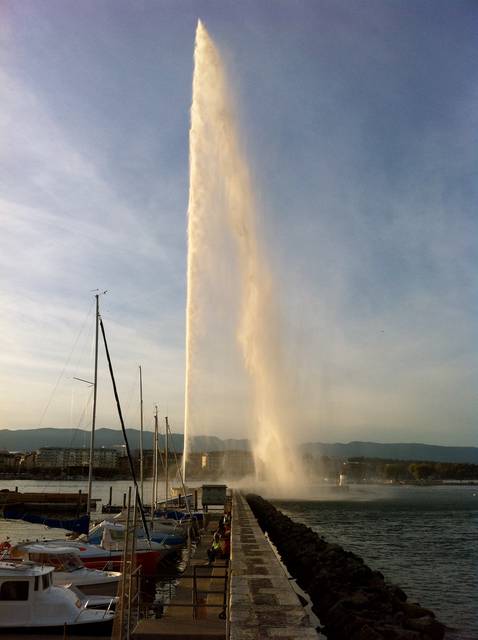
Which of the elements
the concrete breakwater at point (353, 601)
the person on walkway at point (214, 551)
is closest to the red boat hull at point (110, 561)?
the person on walkway at point (214, 551)

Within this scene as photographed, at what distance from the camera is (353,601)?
17516 mm

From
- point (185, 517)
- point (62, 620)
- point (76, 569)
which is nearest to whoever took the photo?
point (62, 620)

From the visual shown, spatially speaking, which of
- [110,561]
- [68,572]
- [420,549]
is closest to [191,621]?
[68,572]

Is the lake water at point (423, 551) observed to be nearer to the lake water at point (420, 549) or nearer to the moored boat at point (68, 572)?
the lake water at point (420, 549)

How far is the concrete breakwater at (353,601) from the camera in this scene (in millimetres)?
15032

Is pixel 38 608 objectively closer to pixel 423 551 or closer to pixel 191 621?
pixel 191 621

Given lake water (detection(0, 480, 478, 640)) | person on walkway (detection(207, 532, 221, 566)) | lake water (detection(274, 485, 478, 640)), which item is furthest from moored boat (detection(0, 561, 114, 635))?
lake water (detection(274, 485, 478, 640))

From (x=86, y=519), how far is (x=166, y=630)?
21763 millimetres

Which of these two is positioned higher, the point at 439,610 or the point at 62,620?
the point at 62,620

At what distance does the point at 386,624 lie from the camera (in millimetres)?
14984

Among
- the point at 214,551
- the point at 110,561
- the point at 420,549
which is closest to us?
the point at 110,561

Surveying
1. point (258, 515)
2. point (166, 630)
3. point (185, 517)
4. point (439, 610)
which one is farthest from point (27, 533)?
point (166, 630)

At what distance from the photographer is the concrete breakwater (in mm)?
15032

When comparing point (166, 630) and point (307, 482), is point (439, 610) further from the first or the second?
point (307, 482)
